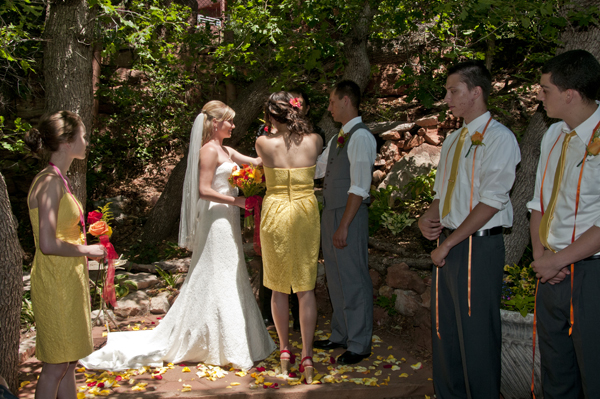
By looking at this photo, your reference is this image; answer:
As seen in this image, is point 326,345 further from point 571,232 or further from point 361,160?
point 571,232

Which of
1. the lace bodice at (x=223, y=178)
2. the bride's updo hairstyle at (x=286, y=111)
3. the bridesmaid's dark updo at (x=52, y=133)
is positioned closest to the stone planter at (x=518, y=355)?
the bride's updo hairstyle at (x=286, y=111)

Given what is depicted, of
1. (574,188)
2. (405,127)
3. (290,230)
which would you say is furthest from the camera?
(405,127)

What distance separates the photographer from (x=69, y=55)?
555 cm

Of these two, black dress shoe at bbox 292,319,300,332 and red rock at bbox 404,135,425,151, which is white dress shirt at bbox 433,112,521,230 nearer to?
black dress shoe at bbox 292,319,300,332

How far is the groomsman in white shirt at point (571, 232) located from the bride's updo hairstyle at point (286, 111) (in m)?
1.78

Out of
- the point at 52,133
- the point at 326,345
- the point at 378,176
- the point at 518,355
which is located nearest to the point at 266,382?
the point at 326,345

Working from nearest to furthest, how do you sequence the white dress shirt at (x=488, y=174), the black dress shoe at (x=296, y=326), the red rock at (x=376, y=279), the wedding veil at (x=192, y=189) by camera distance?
1. the white dress shirt at (x=488, y=174)
2. the wedding veil at (x=192, y=189)
3. the black dress shoe at (x=296, y=326)
4. the red rock at (x=376, y=279)

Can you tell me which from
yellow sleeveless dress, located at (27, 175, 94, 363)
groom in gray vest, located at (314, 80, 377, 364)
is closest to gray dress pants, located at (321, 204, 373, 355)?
groom in gray vest, located at (314, 80, 377, 364)

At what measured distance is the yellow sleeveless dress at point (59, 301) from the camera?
295 cm

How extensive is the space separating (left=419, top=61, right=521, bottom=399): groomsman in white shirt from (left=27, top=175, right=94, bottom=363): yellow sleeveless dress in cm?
237

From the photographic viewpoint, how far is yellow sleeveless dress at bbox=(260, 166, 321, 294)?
3.79 m

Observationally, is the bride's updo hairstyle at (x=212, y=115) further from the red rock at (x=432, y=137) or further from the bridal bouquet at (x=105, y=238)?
the red rock at (x=432, y=137)

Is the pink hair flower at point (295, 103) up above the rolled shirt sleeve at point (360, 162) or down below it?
above

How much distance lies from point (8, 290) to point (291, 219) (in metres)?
2.14
